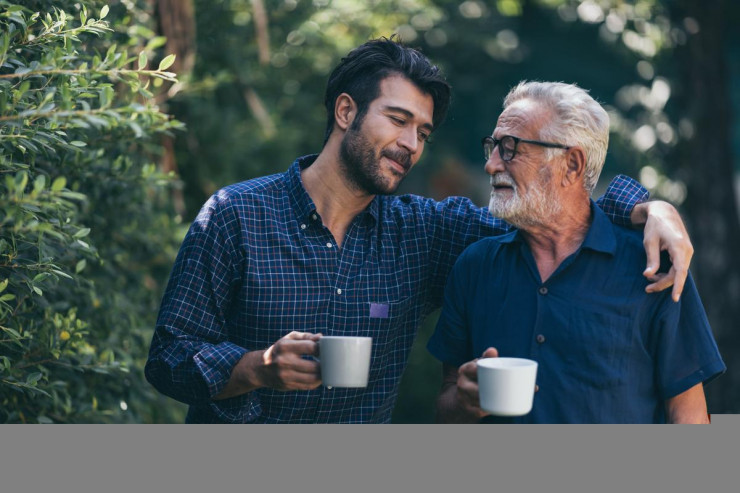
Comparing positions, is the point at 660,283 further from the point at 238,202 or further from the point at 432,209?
the point at 238,202

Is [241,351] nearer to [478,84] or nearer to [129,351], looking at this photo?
[129,351]

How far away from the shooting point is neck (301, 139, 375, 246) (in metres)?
3.11

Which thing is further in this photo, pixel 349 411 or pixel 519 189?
pixel 349 411

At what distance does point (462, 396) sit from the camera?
2.47 meters

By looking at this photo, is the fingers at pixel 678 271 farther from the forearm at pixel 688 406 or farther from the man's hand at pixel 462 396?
the man's hand at pixel 462 396

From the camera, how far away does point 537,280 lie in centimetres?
273

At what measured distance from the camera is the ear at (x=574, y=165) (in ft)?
9.12

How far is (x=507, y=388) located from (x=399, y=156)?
1.13 meters

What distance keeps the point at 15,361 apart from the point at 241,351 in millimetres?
784

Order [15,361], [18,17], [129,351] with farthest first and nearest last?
[129,351] → [15,361] → [18,17]

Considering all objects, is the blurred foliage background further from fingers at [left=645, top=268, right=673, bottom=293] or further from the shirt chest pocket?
fingers at [left=645, top=268, right=673, bottom=293]

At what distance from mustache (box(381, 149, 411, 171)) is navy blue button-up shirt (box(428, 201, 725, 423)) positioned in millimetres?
542

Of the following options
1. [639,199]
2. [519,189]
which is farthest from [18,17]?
[639,199]

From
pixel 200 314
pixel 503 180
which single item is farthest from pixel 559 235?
pixel 200 314
